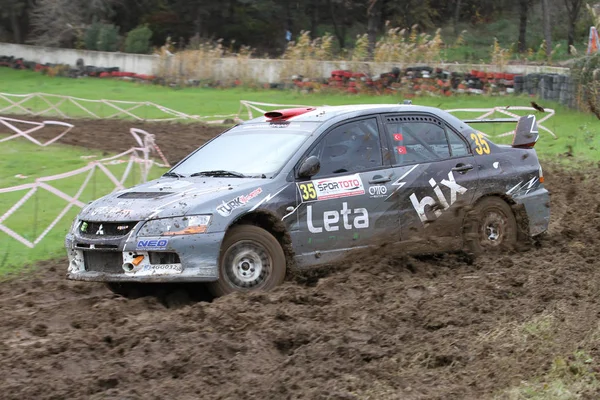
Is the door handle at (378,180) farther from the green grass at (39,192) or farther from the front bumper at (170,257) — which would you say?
the green grass at (39,192)

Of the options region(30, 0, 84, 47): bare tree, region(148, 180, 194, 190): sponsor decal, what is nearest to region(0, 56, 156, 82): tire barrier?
region(30, 0, 84, 47): bare tree

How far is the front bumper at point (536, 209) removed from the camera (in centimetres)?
1008

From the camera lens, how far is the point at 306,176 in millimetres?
8523

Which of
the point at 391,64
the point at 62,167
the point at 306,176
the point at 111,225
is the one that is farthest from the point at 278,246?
the point at 391,64

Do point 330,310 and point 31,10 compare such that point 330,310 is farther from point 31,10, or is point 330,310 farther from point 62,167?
point 31,10

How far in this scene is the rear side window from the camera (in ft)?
30.6

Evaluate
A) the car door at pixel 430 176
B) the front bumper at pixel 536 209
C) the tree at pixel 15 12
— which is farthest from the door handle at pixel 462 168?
the tree at pixel 15 12

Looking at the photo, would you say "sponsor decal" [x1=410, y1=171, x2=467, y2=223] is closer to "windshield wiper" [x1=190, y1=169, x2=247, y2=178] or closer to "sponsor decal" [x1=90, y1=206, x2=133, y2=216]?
"windshield wiper" [x1=190, y1=169, x2=247, y2=178]

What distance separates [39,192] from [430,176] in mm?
7205

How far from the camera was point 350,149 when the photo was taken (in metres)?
9.02

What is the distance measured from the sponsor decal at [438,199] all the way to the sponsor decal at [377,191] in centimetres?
34

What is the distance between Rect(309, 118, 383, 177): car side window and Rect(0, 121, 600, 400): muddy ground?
842mm

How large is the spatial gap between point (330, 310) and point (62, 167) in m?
10.8

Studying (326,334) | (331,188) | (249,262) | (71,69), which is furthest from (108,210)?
(71,69)
